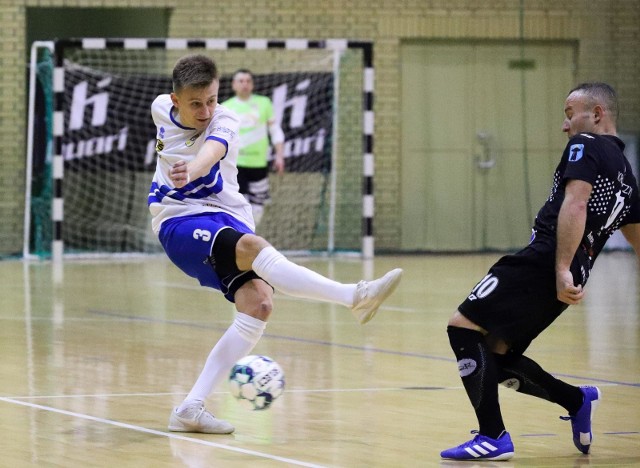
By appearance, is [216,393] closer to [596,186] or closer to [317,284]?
[317,284]

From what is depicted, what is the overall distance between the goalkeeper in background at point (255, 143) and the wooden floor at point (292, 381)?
319cm

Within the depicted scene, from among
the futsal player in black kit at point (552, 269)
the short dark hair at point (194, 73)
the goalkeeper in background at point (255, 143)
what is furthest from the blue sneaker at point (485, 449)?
the goalkeeper in background at point (255, 143)

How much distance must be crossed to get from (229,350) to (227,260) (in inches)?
14.1

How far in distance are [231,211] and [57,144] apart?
10.7 metres

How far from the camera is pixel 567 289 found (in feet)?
14.4

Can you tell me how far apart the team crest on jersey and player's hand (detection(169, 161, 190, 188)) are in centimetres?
142

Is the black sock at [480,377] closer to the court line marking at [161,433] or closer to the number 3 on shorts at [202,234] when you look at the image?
the court line marking at [161,433]

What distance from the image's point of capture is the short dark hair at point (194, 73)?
5.06m

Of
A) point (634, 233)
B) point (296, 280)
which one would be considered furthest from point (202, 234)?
point (634, 233)

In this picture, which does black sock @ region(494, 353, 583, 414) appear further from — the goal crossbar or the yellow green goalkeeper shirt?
the goal crossbar

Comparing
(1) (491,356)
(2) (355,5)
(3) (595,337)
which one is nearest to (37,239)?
(2) (355,5)

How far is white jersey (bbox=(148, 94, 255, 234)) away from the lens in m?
5.20

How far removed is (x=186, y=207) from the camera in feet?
17.0

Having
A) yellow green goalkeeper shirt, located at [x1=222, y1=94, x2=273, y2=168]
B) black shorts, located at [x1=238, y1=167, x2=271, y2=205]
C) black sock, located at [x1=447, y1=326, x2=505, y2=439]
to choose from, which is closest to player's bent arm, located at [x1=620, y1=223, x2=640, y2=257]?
black sock, located at [x1=447, y1=326, x2=505, y2=439]
